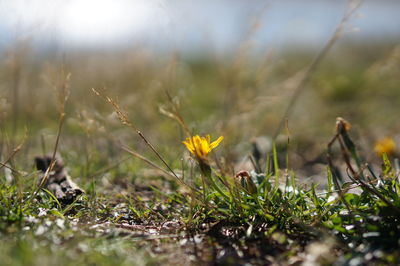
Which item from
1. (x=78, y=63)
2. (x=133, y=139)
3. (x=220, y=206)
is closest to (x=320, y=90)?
(x=133, y=139)

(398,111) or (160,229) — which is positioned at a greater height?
(398,111)

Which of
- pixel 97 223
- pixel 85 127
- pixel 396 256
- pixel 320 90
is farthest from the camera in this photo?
pixel 320 90

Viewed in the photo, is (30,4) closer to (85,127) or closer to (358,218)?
(85,127)

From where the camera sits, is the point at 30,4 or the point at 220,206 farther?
the point at 30,4

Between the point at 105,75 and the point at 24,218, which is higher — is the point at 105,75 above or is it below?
above

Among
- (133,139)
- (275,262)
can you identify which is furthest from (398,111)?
(275,262)

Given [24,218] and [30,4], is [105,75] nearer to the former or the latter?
[30,4]

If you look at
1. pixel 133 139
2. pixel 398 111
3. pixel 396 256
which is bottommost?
pixel 133 139

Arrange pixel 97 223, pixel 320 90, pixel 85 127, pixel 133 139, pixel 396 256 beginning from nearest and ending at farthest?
1. pixel 396 256
2. pixel 97 223
3. pixel 85 127
4. pixel 133 139
5. pixel 320 90

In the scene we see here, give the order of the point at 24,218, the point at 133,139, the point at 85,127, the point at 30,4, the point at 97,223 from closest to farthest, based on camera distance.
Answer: the point at 24,218 → the point at 97,223 → the point at 85,127 → the point at 30,4 → the point at 133,139
